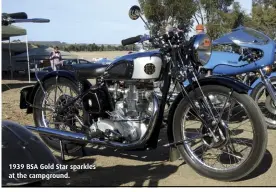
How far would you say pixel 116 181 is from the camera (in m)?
3.65

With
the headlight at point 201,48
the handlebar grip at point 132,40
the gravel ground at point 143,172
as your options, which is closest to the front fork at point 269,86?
the gravel ground at point 143,172

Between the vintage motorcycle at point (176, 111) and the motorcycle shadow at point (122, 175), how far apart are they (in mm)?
250

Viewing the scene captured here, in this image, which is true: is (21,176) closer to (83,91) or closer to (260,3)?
(83,91)

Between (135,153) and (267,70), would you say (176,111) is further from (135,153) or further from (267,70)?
(267,70)

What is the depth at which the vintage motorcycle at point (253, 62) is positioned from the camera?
17.8ft

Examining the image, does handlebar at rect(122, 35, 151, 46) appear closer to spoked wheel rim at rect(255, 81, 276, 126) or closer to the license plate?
the license plate

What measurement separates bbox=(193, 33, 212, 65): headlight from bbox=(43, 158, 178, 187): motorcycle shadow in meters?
1.06

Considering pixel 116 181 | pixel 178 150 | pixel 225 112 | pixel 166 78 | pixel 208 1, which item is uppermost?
pixel 208 1

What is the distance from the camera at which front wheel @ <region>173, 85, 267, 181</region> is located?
3.34 meters

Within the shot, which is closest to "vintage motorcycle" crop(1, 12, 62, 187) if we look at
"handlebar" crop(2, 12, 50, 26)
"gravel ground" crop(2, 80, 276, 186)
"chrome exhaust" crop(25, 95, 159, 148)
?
"gravel ground" crop(2, 80, 276, 186)

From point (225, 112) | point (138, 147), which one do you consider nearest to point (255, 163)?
point (225, 112)

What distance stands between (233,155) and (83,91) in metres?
1.64

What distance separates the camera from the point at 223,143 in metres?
3.50

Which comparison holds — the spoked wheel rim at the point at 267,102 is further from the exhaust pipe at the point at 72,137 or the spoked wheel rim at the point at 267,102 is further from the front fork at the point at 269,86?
the exhaust pipe at the point at 72,137
